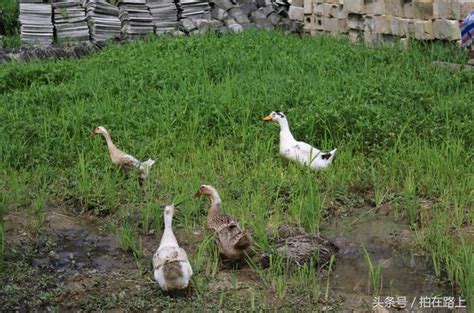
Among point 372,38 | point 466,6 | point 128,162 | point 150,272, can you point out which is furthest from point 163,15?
point 150,272

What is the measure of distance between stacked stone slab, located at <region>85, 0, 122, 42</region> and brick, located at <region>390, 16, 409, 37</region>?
4522mm

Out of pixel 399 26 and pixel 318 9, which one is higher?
pixel 318 9

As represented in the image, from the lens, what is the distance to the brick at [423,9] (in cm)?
1000

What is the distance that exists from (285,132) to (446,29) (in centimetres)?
379

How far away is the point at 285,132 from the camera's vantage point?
6895 mm

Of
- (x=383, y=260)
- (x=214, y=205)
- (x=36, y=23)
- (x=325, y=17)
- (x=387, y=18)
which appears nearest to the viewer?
(x=383, y=260)

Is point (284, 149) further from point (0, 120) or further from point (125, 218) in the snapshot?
point (0, 120)

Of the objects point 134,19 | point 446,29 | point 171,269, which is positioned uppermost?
point 446,29

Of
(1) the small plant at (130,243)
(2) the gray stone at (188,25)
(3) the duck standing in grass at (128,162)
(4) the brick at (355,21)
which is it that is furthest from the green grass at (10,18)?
(1) the small plant at (130,243)

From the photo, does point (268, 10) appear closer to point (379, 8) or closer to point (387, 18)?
point (379, 8)

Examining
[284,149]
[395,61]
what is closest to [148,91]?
[284,149]

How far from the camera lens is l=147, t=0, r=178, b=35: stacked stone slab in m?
13.2

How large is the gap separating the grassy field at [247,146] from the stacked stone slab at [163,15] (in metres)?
3.45

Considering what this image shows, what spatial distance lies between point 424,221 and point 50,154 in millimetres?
3326
